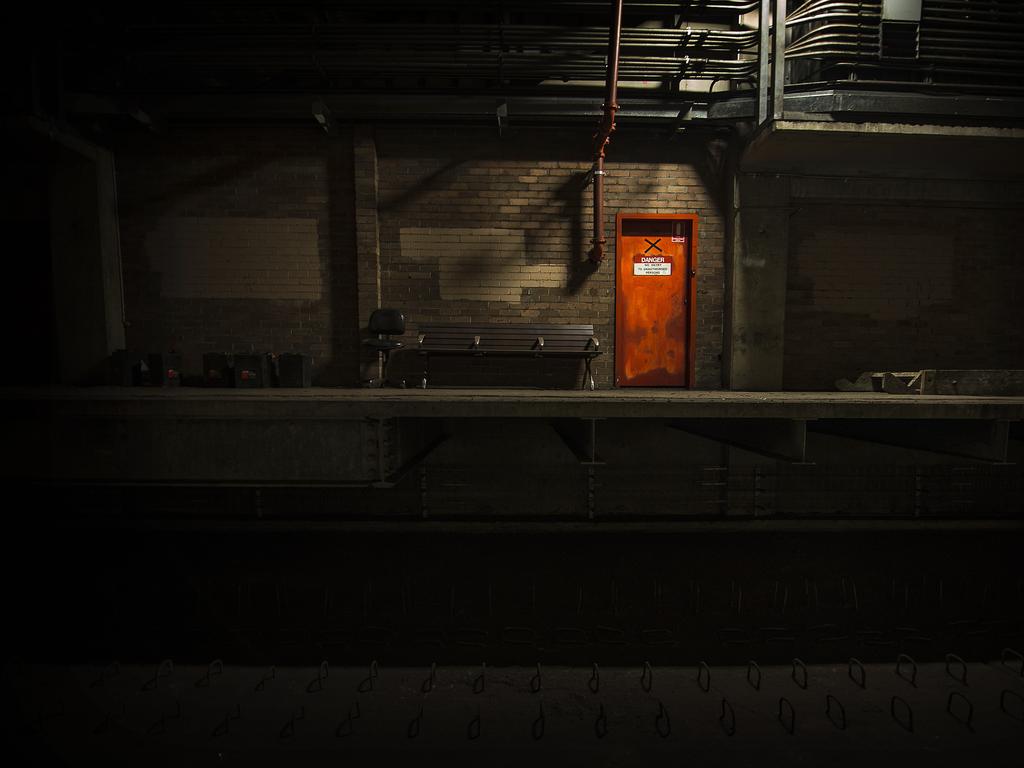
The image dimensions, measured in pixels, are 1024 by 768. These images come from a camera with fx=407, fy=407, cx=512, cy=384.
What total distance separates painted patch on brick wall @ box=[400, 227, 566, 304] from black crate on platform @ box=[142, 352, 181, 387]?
285 centimetres

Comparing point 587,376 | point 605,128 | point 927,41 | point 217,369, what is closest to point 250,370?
point 217,369

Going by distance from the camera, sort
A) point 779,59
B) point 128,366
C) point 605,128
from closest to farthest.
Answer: point 779,59 < point 605,128 < point 128,366

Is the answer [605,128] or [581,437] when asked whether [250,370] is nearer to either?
[581,437]

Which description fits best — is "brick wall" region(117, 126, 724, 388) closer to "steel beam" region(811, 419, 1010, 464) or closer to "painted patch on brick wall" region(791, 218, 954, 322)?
"painted patch on brick wall" region(791, 218, 954, 322)

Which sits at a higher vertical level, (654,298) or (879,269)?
(879,269)

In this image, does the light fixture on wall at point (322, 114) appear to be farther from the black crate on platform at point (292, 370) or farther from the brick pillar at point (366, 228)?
the black crate on platform at point (292, 370)

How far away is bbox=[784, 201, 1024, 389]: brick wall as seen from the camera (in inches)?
203

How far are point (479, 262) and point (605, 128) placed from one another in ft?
6.51

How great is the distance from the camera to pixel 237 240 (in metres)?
5.04

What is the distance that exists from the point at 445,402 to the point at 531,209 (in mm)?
3321

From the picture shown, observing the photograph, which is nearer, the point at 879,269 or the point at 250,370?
the point at 250,370

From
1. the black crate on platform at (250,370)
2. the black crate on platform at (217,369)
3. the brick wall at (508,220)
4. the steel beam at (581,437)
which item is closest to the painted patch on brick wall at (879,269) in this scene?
the brick wall at (508,220)

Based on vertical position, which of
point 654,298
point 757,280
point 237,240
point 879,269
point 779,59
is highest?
point 779,59

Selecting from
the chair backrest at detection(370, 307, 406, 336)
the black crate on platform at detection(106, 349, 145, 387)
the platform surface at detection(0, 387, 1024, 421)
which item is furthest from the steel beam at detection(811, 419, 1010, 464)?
the black crate on platform at detection(106, 349, 145, 387)
